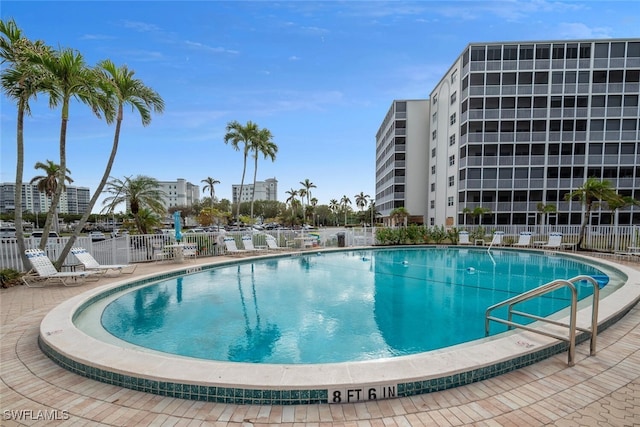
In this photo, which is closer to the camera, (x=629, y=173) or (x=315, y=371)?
(x=315, y=371)

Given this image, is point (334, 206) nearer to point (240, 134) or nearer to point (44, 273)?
point (240, 134)

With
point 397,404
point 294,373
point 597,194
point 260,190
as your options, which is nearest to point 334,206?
point 260,190

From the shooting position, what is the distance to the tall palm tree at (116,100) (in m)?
9.45

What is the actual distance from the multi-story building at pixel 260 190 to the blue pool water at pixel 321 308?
4920 inches

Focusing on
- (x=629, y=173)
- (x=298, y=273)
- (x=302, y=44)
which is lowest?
(x=298, y=273)

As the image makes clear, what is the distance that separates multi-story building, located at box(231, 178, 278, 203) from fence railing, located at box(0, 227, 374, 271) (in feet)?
386

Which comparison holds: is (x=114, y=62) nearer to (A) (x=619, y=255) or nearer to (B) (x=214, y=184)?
(A) (x=619, y=255)

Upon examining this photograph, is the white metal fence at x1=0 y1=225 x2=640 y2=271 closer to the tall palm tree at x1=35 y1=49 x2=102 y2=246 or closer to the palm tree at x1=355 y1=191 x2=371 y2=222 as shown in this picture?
the tall palm tree at x1=35 y1=49 x2=102 y2=246

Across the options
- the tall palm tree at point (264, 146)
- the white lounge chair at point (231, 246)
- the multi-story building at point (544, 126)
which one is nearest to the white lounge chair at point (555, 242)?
the multi-story building at point (544, 126)

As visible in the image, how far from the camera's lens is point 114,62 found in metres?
9.77

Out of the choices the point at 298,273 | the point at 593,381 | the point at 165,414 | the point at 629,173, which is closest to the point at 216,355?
the point at 165,414

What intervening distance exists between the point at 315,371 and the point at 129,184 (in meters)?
20.7

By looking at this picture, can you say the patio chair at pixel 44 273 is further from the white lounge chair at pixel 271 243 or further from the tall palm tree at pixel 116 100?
the white lounge chair at pixel 271 243

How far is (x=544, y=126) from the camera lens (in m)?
28.9
